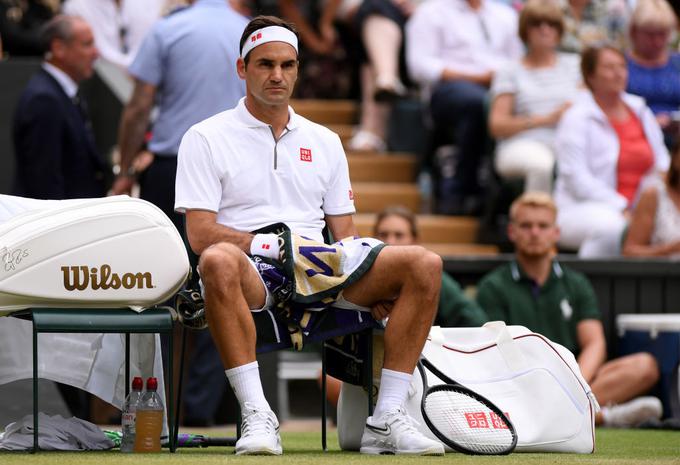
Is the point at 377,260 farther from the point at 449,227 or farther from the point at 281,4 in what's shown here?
the point at 281,4

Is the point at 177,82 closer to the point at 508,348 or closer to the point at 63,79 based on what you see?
the point at 63,79

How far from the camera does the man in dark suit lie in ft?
28.4

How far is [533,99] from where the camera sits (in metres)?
10.9

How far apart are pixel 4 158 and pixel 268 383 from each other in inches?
113

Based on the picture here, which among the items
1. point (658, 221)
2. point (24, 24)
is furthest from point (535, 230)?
point (24, 24)

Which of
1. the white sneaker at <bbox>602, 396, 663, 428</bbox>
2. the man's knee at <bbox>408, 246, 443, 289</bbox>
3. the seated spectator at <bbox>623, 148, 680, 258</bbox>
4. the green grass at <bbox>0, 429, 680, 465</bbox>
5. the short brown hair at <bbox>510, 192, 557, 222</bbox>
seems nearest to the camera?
the green grass at <bbox>0, 429, 680, 465</bbox>

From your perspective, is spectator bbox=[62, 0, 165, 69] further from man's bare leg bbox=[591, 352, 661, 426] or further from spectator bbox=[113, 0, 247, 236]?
man's bare leg bbox=[591, 352, 661, 426]

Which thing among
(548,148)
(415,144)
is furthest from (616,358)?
(415,144)

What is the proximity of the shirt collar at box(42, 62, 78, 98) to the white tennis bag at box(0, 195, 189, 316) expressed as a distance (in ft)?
9.97

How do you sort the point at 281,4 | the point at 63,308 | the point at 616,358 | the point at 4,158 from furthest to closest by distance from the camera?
the point at 281,4 < the point at 4,158 < the point at 616,358 < the point at 63,308

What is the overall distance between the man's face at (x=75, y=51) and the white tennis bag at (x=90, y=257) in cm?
308

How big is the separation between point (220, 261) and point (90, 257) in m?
0.53

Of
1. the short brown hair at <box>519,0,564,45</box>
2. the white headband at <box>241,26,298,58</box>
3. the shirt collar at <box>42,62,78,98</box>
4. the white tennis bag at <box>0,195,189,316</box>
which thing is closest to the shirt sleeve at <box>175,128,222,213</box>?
the white tennis bag at <box>0,195,189,316</box>

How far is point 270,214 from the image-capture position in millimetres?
6250
